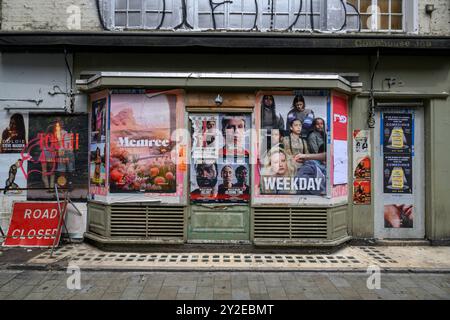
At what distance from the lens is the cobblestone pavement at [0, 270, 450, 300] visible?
201 inches

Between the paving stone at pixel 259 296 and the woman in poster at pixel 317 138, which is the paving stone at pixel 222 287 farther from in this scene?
the woman in poster at pixel 317 138

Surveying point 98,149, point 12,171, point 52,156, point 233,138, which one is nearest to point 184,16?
point 233,138

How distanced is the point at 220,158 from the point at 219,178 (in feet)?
1.37

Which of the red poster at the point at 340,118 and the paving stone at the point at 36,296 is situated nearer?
the paving stone at the point at 36,296

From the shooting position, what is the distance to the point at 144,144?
737cm

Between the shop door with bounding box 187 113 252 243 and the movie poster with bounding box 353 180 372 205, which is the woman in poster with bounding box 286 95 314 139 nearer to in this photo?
the shop door with bounding box 187 113 252 243

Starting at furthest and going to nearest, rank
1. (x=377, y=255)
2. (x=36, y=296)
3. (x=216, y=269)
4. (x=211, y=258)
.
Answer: (x=377, y=255) → (x=211, y=258) → (x=216, y=269) → (x=36, y=296)

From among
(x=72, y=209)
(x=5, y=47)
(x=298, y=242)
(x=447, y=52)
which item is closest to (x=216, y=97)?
(x=298, y=242)

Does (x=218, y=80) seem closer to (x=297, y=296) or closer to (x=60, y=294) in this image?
(x=297, y=296)

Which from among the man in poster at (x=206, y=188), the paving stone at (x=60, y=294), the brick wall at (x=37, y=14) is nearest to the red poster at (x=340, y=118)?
the man in poster at (x=206, y=188)

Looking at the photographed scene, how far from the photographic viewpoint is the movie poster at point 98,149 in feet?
24.6

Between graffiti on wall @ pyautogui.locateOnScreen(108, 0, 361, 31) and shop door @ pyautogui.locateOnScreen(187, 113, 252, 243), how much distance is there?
2383 millimetres

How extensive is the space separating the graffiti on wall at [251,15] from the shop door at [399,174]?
2429mm

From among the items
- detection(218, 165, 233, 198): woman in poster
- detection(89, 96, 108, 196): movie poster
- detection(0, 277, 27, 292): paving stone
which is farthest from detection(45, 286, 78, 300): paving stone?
detection(218, 165, 233, 198): woman in poster
